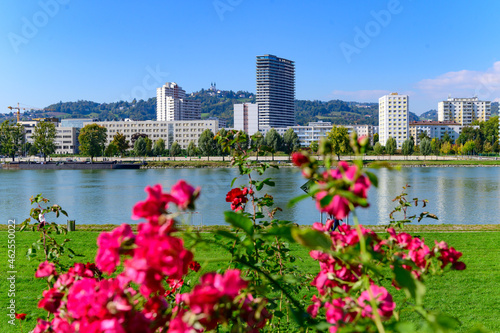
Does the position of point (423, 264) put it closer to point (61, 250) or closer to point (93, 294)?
point (93, 294)

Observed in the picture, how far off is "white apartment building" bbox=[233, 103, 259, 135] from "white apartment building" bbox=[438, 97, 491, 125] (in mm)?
85657

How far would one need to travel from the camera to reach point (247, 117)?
496ft

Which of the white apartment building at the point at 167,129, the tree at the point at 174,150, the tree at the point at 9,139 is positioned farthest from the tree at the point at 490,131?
the tree at the point at 9,139

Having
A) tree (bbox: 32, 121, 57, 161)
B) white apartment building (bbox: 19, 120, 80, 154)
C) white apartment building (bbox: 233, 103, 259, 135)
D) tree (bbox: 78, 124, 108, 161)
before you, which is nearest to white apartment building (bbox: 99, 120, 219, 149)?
white apartment building (bbox: 19, 120, 80, 154)

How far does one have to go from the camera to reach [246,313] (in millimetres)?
1181

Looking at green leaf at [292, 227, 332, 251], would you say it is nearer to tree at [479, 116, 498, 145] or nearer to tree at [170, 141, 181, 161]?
tree at [170, 141, 181, 161]

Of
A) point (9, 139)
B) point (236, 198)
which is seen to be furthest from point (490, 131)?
point (236, 198)

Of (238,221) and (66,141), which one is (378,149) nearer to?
(66,141)

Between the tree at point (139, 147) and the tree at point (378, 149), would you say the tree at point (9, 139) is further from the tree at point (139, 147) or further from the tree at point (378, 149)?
the tree at point (378, 149)

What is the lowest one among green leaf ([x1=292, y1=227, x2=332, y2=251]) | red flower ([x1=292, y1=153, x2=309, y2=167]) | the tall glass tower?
green leaf ([x1=292, y1=227, x2=332, y2=251])

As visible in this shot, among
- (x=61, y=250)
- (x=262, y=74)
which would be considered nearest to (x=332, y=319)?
(x=61, y=250)

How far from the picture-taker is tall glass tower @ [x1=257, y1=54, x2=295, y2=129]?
534ft

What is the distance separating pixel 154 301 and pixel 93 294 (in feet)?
0.56

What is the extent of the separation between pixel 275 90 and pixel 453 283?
542 feet
